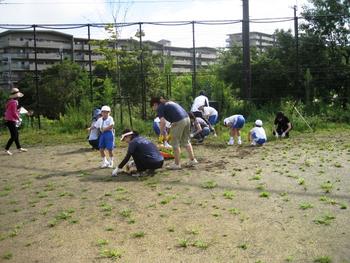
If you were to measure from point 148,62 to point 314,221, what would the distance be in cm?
2425

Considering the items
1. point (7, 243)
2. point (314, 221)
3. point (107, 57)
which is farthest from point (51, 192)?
point (107, 57)

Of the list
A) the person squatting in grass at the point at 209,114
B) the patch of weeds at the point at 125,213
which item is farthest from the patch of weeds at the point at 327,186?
the person squatting in grass at the point at 209,114

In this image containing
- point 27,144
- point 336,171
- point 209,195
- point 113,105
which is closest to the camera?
point 209,195

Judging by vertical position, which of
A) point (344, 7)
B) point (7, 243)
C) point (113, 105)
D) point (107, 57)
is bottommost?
point (7, 243)

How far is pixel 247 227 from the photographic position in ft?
17.6

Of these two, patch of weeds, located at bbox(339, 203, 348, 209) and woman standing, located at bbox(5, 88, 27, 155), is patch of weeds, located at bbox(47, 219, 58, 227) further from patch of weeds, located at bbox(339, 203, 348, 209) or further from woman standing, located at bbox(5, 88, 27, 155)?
woman standing, located at bbox(5, 88, 27, 155)

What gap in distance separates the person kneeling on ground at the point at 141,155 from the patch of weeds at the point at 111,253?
3563 mm

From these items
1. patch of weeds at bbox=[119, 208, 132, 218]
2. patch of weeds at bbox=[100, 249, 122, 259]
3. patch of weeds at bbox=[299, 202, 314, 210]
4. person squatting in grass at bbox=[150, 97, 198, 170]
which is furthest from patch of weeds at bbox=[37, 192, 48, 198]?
patch of weeds at bbox=[299, 202, 314, 210]

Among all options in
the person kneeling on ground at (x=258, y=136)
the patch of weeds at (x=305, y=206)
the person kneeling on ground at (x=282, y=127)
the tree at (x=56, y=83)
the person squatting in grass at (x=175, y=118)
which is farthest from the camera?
the tree at (x=56, y=83)

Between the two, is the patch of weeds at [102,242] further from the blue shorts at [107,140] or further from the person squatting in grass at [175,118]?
the blue shorts at [107,140]

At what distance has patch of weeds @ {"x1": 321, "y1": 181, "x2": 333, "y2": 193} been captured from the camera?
22.7 ft

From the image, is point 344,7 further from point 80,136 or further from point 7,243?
point 7,243

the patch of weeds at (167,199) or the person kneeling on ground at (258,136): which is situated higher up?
the person kneeling on ground at (258,136)

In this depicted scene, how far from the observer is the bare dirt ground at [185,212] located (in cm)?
475
